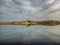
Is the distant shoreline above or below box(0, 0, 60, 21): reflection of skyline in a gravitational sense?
below

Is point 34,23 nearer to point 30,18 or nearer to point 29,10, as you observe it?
point 30,18

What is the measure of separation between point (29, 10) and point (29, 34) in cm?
36

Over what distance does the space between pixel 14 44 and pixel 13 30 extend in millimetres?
211

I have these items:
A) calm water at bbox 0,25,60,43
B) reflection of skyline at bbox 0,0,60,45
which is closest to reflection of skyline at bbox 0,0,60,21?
reflection of skyline at bbox 0,0,60,45

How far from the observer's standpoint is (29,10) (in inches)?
82.1

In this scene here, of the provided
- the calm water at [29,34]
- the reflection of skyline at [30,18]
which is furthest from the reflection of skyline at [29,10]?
the calm water at [29,34]

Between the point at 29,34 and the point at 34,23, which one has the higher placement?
the point at 34,23

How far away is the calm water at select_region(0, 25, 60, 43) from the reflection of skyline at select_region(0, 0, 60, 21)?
15 cm

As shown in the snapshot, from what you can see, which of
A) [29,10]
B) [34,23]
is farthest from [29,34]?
[29,10]

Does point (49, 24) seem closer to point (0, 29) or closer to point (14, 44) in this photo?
point (14, 44)

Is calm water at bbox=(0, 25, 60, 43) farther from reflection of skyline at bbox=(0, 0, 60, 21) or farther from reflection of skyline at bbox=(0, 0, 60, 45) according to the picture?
reflection of skyline at bbox=(0, 0, 60, 21)

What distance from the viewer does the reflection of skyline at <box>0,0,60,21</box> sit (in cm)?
203

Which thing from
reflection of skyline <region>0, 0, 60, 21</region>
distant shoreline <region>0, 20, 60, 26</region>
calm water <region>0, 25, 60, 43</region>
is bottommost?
calm water <region>0, 25, 60, 43</region>

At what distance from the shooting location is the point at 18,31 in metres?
2.08
